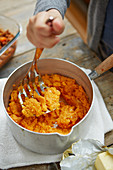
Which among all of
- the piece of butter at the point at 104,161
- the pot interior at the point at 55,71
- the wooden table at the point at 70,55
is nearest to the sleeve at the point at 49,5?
the pot interior at the point at 55,71

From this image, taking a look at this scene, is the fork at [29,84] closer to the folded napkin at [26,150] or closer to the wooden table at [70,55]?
the folded napkin at [26,150]

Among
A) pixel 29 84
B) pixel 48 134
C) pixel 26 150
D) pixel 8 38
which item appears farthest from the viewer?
pixel 8 38

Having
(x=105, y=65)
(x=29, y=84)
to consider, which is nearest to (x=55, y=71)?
(x=29, y=84)

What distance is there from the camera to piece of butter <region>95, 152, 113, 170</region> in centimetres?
63

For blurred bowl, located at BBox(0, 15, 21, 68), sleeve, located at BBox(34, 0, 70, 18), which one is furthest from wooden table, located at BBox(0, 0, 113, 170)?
sleeve, located at BBox(34, 0, 70, 18)

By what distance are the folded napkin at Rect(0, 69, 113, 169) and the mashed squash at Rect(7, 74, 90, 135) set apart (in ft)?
0.20

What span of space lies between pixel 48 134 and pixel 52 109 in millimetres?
169

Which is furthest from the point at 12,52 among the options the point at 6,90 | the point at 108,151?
the point at 108,151

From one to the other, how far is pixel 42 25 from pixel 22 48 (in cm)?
64

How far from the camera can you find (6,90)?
0.82 meters

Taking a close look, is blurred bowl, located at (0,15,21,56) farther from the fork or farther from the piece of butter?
the piece of butter

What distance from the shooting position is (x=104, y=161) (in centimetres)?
→ 63

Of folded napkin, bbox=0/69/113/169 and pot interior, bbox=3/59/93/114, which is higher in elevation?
pot interior, bbox=3/59/93/114

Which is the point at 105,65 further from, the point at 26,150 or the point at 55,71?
the point at 26,150
